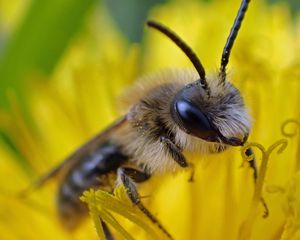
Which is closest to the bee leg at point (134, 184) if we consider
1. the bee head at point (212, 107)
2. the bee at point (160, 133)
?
the bee at point (160, 133)

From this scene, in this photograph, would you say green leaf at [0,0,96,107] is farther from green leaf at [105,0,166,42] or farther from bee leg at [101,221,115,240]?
bee leg at [101,221,115,240]

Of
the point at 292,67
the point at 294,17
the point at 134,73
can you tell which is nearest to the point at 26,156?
the point at 134,73

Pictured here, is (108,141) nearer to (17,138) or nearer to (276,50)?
(17,138)

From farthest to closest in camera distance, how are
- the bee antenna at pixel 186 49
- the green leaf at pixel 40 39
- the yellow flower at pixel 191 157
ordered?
1. the green leaf at pixel 40 39
2. the yellow flower at pixel 191 157
3. the bee antenna at pixel 186 49

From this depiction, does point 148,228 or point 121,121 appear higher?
point 121,121

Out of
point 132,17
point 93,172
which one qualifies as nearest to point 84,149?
point 93,172

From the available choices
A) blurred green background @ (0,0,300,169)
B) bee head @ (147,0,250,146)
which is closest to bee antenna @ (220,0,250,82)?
bee head @ (147,0,250,146)

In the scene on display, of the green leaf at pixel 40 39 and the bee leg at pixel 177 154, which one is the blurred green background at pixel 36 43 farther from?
the bee leg at pixel 177 154

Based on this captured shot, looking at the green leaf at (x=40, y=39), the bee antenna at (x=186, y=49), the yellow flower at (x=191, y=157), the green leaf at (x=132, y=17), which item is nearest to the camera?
the bee antenna at (x=186, y=49)
